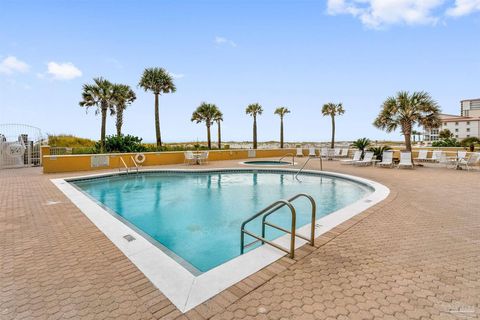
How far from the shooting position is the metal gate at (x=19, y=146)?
43.6 feet

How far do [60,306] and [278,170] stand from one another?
11.8m

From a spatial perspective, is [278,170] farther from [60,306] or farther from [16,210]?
[60,306]

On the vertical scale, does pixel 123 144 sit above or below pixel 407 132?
below

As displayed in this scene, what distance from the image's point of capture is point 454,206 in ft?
18.4

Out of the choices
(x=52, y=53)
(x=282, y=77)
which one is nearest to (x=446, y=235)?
(x=52, y=53)

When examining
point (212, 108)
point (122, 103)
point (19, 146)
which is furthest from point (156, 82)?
point (19, 146)

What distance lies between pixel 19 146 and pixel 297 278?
17.6 m

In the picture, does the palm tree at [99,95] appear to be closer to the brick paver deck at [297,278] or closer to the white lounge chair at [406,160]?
the brick paver deck at [297,278]

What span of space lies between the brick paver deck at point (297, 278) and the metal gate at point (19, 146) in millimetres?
12447

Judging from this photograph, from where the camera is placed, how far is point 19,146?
13.7m

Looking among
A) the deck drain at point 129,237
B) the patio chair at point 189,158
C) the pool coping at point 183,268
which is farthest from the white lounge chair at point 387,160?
the deck drain at point 129,237

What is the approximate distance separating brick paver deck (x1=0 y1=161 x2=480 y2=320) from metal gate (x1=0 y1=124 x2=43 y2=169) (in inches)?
490

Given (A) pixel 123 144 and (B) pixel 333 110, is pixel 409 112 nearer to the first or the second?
(B) pixel 333 110

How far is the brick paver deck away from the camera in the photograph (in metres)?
2.11
